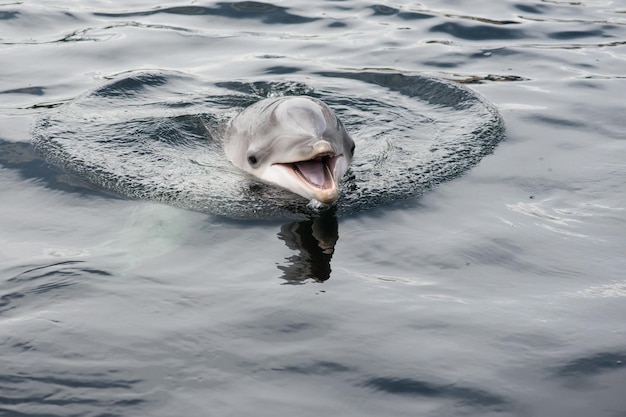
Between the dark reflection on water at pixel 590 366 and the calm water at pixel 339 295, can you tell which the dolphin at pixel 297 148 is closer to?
the calm water at pixel 339 295

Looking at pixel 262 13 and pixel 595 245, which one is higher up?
pixel 262 13

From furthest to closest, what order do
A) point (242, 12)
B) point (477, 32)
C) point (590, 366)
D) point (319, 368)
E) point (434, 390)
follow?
point (242, 12), point (477, 32), point (590, 366), point (319, 368), point (434, 390)

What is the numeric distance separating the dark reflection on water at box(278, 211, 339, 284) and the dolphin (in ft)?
0.86

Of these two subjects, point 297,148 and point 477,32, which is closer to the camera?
point 297,148

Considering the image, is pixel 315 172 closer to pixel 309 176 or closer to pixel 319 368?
pixel 309 176

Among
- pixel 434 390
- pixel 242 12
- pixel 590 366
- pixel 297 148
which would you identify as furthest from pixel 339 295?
pixel 242 12

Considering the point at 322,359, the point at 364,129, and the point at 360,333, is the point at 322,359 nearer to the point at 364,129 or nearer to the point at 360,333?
the point at 360,333

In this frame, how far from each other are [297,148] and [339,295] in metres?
2.12

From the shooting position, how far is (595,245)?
7707mm

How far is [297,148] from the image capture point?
336 inches

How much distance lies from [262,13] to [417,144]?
7758 millimetres

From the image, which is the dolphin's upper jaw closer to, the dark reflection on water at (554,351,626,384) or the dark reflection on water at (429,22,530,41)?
the dark reflection on water at (554,351,626,384)

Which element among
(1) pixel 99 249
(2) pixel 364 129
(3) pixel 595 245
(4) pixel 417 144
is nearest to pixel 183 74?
(2) pixel 364 129

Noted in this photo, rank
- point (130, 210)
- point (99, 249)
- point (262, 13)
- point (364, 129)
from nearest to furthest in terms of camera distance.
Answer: point (99, 249)
point (130, 210)
point (364, 129)
point (262, 13)
